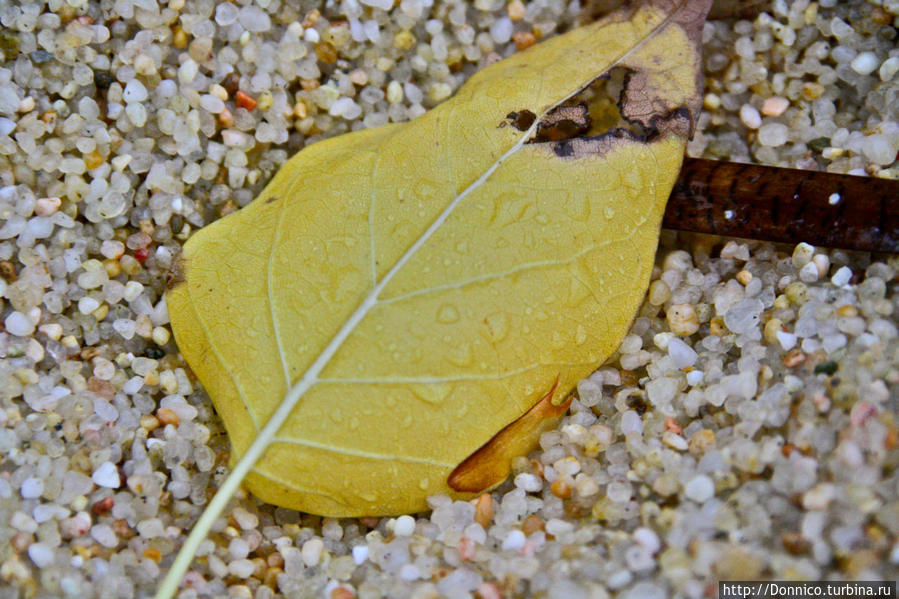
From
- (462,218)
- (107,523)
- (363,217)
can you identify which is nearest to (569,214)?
(462,218)

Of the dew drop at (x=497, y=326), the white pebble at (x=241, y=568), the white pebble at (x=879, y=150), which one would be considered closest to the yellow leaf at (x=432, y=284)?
the dew drop at (x=497, y=326)

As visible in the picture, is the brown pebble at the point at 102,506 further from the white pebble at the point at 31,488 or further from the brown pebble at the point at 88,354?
the brown pebble at the point at 88,354

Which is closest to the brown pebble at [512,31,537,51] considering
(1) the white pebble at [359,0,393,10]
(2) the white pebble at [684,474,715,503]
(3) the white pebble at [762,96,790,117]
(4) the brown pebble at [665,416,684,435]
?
(1) the white pebble at [359,0,393,10]

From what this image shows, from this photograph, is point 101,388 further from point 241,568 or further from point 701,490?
point 701,490

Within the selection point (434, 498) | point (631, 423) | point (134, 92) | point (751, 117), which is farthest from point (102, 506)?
point (751, 117)

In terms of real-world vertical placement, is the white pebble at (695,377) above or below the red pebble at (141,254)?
below

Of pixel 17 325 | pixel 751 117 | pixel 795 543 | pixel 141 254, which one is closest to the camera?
pixel 795 543
